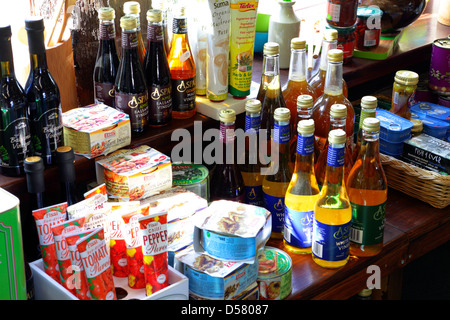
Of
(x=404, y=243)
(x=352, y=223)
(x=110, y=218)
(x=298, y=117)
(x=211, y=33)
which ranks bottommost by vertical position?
(x=404, y=243)

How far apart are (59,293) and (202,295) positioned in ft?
0.89

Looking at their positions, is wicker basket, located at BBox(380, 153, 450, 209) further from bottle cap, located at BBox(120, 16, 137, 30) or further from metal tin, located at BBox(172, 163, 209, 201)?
bottle cap, located at BBox(120, 16, 137, 30)

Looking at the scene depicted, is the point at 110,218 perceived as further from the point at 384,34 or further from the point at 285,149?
the point at 384,34

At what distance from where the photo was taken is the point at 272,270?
129 cm

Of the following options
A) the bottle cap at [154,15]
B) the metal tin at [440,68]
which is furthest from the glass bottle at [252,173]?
the metal tin at [440,68]

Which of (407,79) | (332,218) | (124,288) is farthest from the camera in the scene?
(407,79)

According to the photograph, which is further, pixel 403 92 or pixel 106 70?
pixel 403 92

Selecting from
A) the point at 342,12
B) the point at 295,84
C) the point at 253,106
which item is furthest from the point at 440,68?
the point at 253,106

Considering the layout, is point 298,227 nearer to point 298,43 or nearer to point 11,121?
point 298,43

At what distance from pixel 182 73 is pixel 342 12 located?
64 centimetres

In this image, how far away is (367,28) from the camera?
6.66 ft

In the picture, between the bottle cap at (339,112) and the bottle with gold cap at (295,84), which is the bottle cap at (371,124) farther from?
the bottle with gold cap at (295,84)

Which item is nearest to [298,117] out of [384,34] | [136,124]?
[136,124]

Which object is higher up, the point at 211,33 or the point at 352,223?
the point at 211,33
